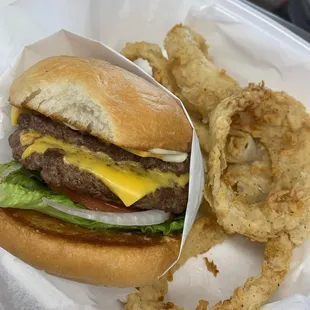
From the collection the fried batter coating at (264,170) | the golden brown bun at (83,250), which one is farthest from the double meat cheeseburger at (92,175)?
the fried batter coating at (264,170)

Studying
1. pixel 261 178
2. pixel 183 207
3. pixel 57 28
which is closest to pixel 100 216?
pixel 183 207

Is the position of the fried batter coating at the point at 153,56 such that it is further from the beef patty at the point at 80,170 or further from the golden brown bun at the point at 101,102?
the beef patty at the point at 80,170

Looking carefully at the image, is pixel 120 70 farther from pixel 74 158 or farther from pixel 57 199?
pixel 57 199

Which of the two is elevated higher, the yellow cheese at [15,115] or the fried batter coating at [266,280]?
the yellow cheese at [15,115]

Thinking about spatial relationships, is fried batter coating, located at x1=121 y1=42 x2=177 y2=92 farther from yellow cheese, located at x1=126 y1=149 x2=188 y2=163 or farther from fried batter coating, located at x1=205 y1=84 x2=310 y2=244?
yellow cheese, located at x1=126 y1=149 x2=188 y2=163

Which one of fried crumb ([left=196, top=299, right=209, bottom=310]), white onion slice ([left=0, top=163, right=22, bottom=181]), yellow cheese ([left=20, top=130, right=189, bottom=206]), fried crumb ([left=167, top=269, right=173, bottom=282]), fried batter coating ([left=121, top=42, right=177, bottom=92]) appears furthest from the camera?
fried batter coating ([left=121, top=42, right=177, bottom=92])

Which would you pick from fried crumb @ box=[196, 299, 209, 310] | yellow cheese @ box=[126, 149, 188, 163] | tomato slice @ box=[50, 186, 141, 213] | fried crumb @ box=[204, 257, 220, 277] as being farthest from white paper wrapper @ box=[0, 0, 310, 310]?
yellow cheese @ box=[126, 149, 188, 163]
